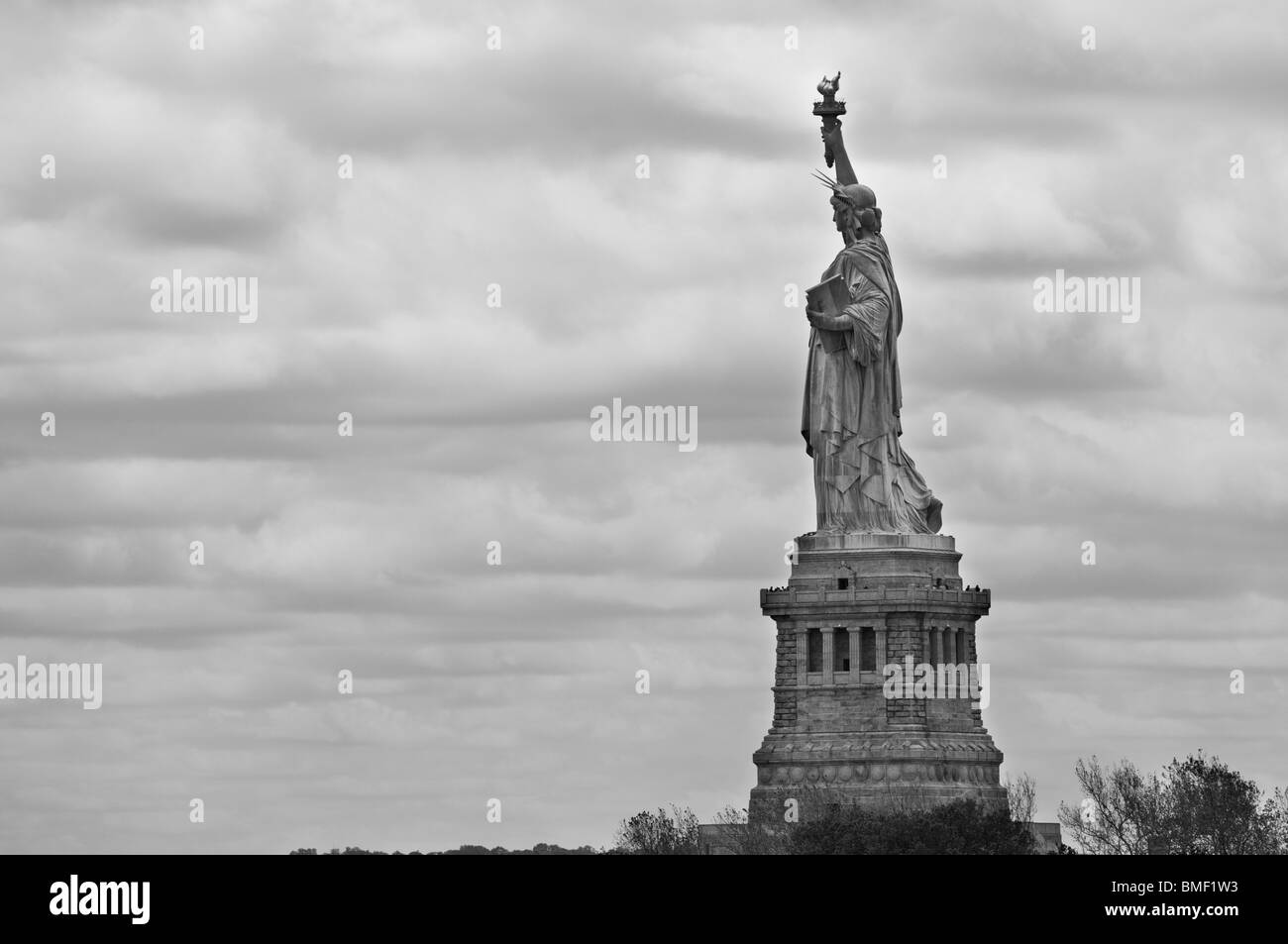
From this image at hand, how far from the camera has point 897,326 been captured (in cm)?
13925

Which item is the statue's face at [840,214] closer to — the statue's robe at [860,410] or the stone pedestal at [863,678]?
the statue's robe at [860,410]

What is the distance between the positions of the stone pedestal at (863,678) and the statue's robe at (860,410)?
1.12 metres

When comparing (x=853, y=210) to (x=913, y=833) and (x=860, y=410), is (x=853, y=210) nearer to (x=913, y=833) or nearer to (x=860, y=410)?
(x=860, y=410)

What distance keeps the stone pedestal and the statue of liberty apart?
1.30 m

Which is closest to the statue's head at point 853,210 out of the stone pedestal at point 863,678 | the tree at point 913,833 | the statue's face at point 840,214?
the statue's face at point 840,214

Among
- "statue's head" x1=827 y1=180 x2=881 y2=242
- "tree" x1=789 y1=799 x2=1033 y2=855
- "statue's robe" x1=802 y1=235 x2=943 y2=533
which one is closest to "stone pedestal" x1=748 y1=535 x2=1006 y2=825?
"statue's robe" x1=802 y1=235 x2=943 y2=533

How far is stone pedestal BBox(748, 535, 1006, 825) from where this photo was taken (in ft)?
449

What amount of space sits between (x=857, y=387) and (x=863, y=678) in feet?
32.8

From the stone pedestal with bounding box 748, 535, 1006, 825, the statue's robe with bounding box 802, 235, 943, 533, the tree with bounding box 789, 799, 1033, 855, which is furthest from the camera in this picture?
the statue's robe with bounding box 802, 235, 943, 533

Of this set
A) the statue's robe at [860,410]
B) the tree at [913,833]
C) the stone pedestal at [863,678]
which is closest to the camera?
the tree at [913,833]

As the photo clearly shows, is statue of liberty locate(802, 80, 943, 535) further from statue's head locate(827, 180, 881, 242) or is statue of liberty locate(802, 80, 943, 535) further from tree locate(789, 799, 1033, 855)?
tree locate(789, 799, 1033, 855)

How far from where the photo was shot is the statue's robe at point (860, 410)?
5438 inches
